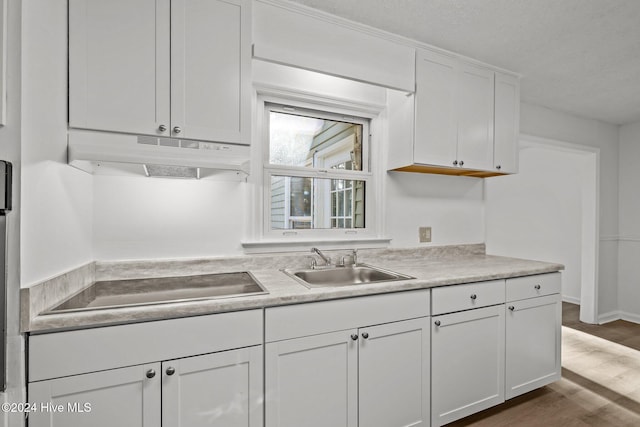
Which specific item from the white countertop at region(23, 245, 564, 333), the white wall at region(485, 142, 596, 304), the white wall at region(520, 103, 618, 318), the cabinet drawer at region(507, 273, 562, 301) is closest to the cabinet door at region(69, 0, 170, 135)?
the white countertop at region(23, 245, 564, 333)

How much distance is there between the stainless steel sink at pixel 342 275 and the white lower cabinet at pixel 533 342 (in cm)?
87

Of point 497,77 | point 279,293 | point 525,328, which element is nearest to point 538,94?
point 497,77

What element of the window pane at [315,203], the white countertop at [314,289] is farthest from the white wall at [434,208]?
the window pane at [315,203]

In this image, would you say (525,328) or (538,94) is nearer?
(525,328)

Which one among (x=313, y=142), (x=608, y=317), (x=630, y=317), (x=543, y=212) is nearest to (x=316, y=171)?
(x=313, y=142)

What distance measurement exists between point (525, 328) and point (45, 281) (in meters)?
2.64

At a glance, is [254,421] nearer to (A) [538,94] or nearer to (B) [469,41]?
(B) [469,41]

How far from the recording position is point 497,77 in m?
2.42

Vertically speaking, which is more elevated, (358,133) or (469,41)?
(469,41)

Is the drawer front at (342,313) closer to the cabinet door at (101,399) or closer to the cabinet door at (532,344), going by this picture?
the cabinet door at (101,399)

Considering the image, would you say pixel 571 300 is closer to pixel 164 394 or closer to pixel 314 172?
pixel 314 172

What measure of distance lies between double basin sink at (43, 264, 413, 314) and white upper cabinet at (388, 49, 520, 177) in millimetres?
904

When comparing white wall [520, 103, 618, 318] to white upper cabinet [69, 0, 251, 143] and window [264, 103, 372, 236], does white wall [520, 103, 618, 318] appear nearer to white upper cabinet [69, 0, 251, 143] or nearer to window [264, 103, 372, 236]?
window [264, 103, 372, 236]

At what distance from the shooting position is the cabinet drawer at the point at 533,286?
2043 mm
